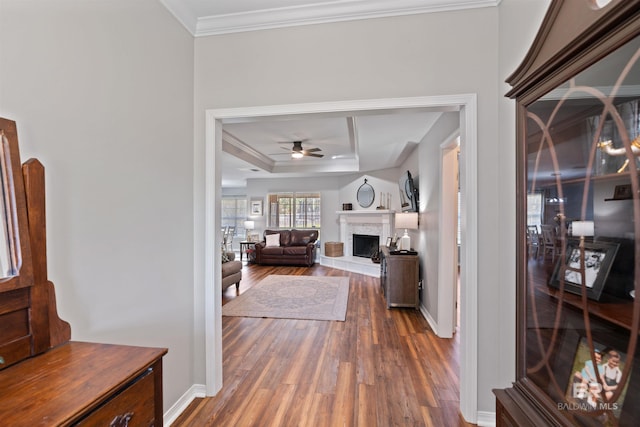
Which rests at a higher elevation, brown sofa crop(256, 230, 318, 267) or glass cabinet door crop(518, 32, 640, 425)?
glass cabinet door crop(518, 32, 640, 425)

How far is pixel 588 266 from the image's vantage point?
2.80ft

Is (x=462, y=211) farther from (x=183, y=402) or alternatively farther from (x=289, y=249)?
(x=289, y=249)

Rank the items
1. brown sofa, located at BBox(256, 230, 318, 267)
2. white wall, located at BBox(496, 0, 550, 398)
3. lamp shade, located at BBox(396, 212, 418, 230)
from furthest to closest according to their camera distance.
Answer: brown sofa, located at BBox(256, 230, 318, 267)
lamp shade, located at BBox(396, 212, 418, 230)
white wall, located at BBox(496, 0, 550, 398)

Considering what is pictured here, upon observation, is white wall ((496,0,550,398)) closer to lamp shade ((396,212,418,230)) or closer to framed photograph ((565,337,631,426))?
framed photograph ((565,337,631,426))

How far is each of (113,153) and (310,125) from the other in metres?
3.06

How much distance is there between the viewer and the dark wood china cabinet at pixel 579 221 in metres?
0.72

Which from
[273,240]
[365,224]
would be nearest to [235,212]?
[273,240]

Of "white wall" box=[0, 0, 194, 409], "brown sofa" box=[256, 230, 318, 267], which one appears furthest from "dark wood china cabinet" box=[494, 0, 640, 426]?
"brown sofa" box=[256, 230, 318, 267]

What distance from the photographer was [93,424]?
81 centimetres

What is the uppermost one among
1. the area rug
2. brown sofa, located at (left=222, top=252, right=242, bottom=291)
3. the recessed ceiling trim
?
the recessed ceiling trim

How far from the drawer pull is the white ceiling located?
72.5 inches

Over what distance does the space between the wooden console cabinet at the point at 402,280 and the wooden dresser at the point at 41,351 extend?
3379 mm

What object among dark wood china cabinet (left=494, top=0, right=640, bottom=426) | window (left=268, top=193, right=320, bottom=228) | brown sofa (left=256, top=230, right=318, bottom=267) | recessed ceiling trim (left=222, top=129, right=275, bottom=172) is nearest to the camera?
dark wood china cabinet (left=494, top=0, right=640, bottom=426)

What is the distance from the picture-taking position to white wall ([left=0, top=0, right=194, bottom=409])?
1.11 meters
